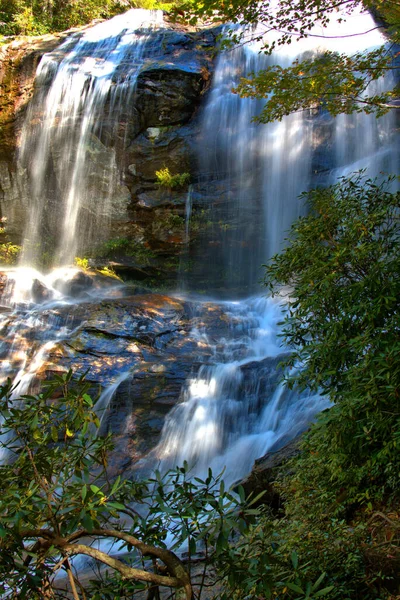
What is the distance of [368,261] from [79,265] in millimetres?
13128

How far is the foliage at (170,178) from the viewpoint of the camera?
15.4 m

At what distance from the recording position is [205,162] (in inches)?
622

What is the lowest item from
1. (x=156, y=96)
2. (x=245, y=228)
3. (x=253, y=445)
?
(x=253, y=445)

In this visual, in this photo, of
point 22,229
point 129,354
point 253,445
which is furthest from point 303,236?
point 22,229

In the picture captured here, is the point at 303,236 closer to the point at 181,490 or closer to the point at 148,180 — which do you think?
the point at 181,490

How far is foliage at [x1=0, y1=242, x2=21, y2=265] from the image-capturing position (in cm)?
1638

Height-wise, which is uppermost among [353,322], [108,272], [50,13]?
[50,13]

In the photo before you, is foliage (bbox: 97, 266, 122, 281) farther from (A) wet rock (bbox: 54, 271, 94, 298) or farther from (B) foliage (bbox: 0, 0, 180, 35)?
(B) foliage (bbox: 0, 0, 180, 35)

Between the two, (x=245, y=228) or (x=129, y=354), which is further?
(x=245, y=228)

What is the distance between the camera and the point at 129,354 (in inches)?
406

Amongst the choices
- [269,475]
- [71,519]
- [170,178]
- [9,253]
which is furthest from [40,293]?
[71,519]

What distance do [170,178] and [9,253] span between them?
6.32 m

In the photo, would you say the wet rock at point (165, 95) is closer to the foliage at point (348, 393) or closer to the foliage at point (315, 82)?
the foliage at point (315, 82)

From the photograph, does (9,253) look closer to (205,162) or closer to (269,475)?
(205,162)
